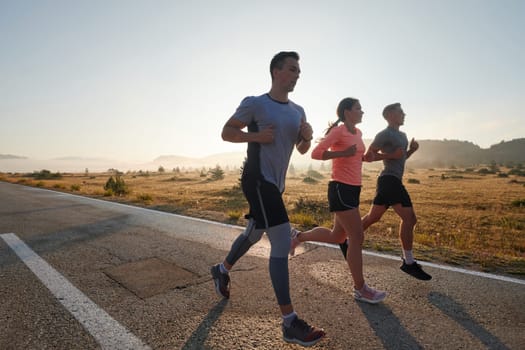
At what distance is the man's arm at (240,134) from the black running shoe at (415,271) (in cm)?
266

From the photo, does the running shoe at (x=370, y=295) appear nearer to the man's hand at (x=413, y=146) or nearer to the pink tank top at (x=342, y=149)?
the pink tank top at (x=342, y=149)

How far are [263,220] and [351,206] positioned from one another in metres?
1.11

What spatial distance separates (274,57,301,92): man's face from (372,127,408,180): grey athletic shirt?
178 cm

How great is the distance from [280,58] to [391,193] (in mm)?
2315

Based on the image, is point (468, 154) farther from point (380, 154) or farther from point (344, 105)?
point (344, 105)

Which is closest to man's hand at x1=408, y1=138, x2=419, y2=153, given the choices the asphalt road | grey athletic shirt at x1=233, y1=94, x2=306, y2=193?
the asphalt road

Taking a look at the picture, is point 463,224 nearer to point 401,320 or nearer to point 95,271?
point 401,320

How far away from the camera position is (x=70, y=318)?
2.57 meters

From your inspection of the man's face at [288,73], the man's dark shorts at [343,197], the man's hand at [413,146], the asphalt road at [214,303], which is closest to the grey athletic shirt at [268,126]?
the man's face at [288,73]

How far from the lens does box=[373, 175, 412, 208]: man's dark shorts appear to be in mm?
3754

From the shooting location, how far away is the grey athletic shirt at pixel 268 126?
242cm

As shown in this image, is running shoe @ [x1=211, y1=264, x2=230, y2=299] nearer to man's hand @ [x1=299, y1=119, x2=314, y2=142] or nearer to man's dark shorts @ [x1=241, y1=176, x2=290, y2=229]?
man's dark shorts @ [x1=241, y1=176, x2=290, y2=229]

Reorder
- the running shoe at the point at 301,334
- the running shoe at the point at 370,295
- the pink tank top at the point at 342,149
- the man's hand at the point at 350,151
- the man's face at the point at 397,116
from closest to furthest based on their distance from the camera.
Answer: the running shoe at the point at 301,334 < the running shoe at the point at 370,295 < the man's hand at the point at 350,151 < the pink tank top at the point at 342,149 < the man's face at the point at 397,116

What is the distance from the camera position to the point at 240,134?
7.88ft
